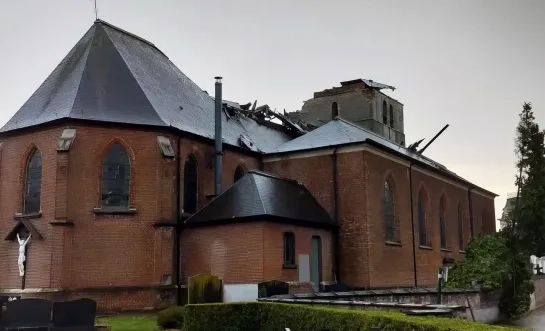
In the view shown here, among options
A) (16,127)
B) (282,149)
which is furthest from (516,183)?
Answer: (16,127)

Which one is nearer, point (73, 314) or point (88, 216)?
point (73, 314)

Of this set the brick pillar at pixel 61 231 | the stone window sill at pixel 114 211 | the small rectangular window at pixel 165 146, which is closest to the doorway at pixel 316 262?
the small rectangular window at pixel 165 146

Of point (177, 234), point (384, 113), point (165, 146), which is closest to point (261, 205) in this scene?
point (177, 234)

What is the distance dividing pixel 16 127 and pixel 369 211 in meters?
16.5

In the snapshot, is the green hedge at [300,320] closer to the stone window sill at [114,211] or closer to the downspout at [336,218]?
the stone window sill at [114,211]

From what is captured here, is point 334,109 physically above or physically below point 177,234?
above

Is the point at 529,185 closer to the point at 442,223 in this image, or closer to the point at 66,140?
the point at 442,223

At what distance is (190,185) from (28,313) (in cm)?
1255

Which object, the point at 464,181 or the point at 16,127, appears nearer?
the point at 16,127

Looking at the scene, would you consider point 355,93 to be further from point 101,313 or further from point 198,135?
point 101,313

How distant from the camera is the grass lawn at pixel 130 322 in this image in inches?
779

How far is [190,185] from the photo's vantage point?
28250 millimetres

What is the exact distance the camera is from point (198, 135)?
2850 centimetres

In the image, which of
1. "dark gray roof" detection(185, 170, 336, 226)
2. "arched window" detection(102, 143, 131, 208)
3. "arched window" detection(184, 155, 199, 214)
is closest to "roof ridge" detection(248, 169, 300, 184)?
"dark gray roof" detection(185, 170, 336, 226)
